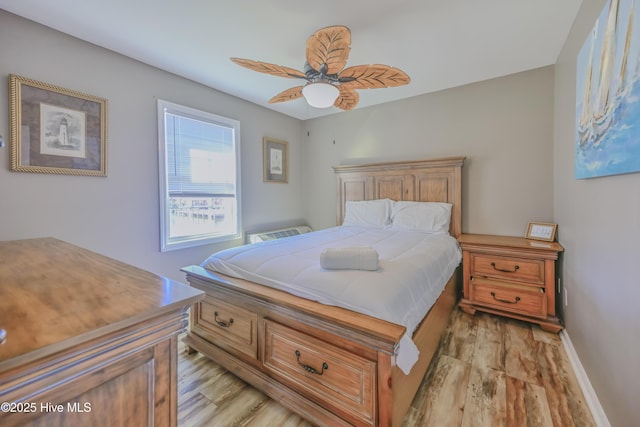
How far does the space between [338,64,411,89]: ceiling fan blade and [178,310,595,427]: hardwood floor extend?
2.18 metres

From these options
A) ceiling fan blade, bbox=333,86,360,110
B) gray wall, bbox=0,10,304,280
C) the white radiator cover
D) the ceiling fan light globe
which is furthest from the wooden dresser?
the white radiator cover

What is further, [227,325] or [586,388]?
[227,325]

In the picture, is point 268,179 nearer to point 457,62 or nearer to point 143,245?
point 143,245

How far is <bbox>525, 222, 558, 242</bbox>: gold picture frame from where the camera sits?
256cm

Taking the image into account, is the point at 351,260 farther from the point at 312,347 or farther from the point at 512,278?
the point at 512,278

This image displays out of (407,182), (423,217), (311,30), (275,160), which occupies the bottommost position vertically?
→ (423,217)

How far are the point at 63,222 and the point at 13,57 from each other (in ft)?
4.01

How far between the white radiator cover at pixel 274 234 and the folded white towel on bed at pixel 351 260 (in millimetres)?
2126

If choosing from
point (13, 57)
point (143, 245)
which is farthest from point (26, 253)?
point (13, 57)

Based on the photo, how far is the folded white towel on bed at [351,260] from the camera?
5.09ft

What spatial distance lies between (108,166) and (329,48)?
2.15 m

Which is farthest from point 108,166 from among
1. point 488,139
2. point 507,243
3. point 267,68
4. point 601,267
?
point 488,139

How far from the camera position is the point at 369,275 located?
147 cm

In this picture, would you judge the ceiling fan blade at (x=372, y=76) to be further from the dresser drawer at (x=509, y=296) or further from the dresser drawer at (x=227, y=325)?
the dresser drawer at (x=509, y=296)
